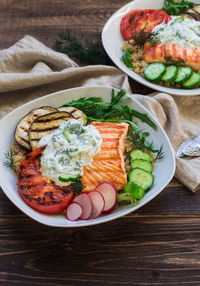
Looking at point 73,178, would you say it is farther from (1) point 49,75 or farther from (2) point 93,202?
(1) point 49,75

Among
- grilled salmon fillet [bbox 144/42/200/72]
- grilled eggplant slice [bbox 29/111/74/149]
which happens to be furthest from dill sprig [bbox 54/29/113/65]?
grilled eggplant slice [bbox 29/111/74/149]

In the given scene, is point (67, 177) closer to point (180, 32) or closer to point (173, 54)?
point (173, 54)

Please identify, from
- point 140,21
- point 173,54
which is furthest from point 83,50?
point 173,54

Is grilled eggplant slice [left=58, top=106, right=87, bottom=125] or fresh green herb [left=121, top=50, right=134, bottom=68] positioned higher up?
fresh green herb [left=121, top=50, right=134, bottom=68]

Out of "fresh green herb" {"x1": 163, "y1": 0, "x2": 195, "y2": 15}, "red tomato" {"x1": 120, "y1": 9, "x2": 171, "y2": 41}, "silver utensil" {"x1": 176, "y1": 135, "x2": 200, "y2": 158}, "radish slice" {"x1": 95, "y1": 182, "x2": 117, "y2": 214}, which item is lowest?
"silver utensil" {"x1": 176, "y1": 135, "x2": 200, "y2": 158}

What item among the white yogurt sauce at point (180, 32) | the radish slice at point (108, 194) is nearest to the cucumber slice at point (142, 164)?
the radish slice at point (108, 194)

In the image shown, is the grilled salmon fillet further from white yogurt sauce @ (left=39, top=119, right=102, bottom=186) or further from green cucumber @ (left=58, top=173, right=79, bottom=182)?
green cucumber @ (left=58, top=173, right=79, bottom=182)

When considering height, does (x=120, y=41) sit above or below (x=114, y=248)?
above
